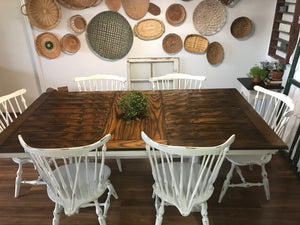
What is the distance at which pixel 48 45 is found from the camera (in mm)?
3246

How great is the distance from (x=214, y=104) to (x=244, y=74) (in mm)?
1600

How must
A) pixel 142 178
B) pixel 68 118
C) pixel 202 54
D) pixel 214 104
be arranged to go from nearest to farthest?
pixel 68 118, pixel 214 104, pixel 142 178, pixel 202 54

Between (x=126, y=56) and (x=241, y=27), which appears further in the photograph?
(x=126, y=56)

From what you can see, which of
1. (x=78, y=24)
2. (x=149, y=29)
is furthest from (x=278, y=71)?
(x=78, y=24)

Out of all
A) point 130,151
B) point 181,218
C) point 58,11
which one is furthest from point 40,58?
point 181,218

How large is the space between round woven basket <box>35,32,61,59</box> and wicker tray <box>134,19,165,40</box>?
3.53 ft

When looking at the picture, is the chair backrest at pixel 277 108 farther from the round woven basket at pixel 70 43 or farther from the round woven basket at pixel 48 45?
the round woven basket at pixel 48 45

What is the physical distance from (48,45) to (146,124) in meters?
2.19

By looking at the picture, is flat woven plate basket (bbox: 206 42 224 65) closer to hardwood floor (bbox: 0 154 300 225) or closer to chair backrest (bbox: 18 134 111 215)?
hardwood floor (bbox: 0 154 300 225)

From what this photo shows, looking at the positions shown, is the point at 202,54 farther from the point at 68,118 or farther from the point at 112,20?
the point at 68,118

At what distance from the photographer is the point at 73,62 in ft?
11.1

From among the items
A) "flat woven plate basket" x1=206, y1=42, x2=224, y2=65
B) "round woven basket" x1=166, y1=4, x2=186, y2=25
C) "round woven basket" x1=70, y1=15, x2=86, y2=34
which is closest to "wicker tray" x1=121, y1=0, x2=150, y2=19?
"round woven basket" x1=166, y1=4, x2=186, y2=25

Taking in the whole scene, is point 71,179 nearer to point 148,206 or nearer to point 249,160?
point 148,206

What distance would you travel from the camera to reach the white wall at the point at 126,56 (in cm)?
310
